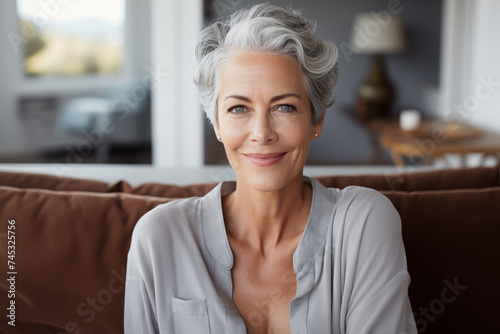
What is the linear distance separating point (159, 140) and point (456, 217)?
→ 3.27 metres

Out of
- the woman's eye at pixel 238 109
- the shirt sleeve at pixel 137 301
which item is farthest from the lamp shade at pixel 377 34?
the shirt sleeve at pixel 137 301

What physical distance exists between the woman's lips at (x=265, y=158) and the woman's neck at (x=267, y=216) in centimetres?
10

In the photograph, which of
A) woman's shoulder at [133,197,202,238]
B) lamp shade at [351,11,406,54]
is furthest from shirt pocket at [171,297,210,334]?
lamp shade at [351,11,406,54]

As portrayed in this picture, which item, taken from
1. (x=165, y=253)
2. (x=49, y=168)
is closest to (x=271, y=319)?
(x=165, y=253)

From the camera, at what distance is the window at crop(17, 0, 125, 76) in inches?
178

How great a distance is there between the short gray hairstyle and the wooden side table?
2.35 meters

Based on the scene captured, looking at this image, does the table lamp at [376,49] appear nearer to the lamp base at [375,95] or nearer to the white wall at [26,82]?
the lamp base at [375,95]

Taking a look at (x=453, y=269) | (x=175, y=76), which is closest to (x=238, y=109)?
(x=453, y=269)

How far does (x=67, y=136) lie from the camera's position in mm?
4719

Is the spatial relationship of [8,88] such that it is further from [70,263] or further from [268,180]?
[268,180]

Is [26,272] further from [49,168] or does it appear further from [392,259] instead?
[49,168]

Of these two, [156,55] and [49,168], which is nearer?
Answer: [49,168]

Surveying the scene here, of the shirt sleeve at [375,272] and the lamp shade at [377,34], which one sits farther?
the lamp shade at [377,34]

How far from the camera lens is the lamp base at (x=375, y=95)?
4.61 meters
